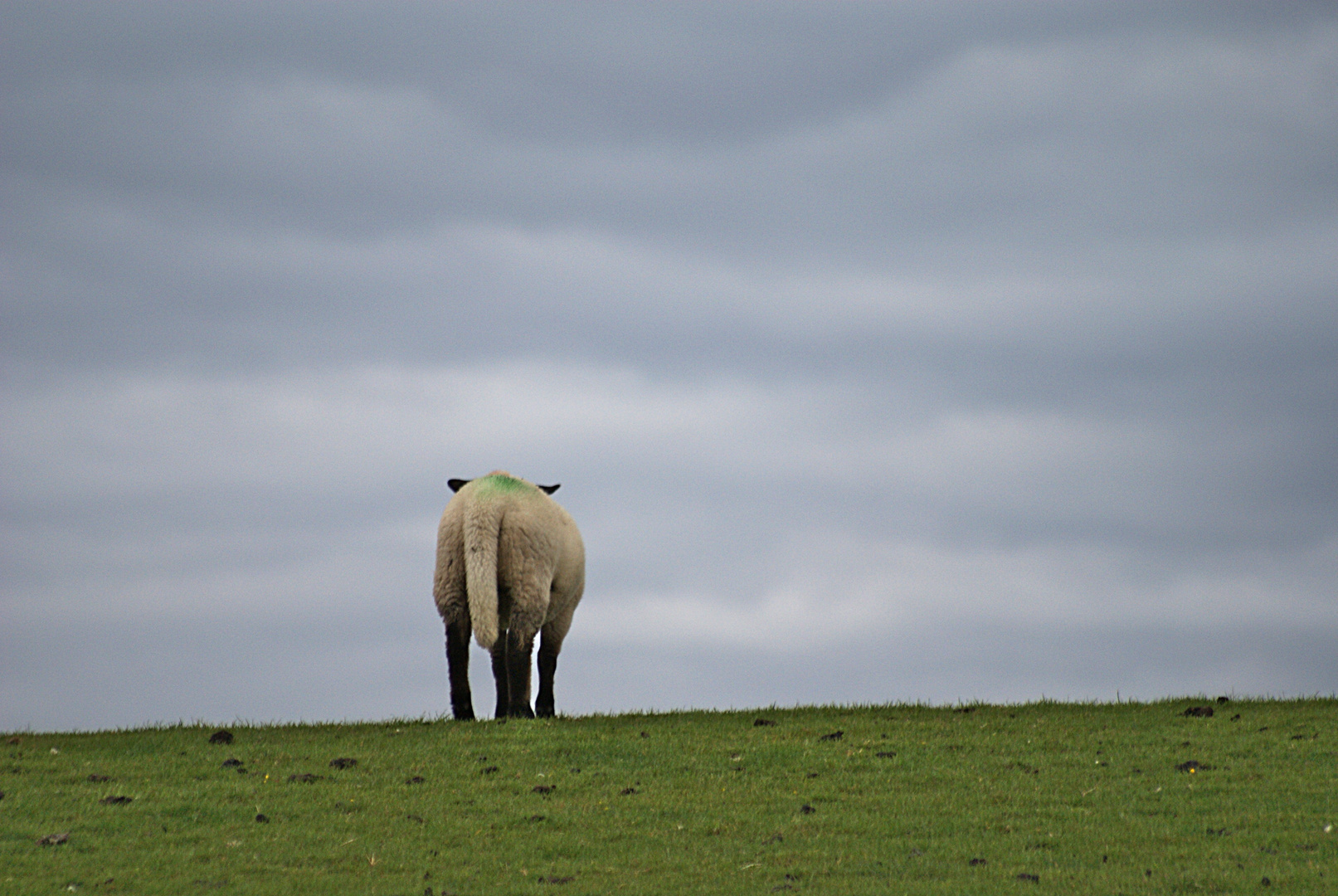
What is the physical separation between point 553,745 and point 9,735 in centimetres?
925

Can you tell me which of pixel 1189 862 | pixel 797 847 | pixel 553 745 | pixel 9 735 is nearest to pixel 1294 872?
pixel 1189 862

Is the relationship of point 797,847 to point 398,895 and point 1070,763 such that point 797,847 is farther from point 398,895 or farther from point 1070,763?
point 1070,763

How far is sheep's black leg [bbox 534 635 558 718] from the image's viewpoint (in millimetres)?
23781

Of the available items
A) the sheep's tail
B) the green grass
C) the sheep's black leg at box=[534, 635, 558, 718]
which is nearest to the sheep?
the sheep's tail

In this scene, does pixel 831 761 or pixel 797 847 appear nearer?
pixel 797 847

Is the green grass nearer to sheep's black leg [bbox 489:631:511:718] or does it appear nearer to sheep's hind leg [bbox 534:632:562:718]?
sheep's black leg [bbox 489:631:511:718]

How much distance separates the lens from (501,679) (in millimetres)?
22281

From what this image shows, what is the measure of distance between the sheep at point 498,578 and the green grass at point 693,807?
5.48 ft

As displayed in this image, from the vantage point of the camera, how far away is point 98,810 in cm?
1529

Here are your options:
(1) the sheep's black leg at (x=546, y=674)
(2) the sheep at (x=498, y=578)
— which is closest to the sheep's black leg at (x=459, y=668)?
(2) the sheep at (x=498, y=578)

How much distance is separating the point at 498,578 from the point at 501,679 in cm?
174

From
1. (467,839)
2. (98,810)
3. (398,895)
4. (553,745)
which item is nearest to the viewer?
(398,895)

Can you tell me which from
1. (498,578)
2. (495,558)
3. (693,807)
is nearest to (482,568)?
(495,558)

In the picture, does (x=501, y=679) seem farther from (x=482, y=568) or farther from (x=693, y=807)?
(x=693, y=807)
